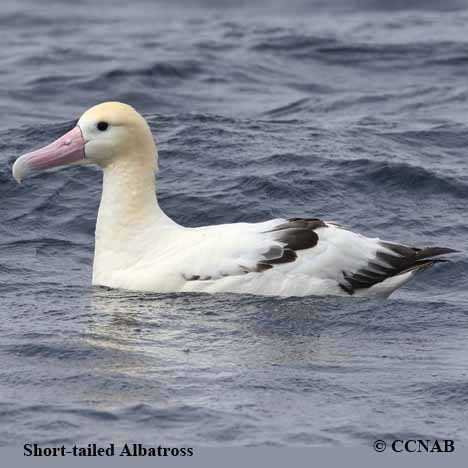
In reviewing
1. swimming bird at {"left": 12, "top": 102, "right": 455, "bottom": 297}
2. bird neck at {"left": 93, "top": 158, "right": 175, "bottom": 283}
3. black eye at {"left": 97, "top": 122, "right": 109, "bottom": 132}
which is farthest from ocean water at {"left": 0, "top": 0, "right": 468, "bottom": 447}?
black eye at {"left": 97, "top": 122, "right": 109, "bottom": 132}

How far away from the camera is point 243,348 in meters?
10.1

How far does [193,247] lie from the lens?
1137 cm

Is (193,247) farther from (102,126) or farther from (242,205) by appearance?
(242,205)

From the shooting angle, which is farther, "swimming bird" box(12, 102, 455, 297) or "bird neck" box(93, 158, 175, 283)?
"bird neck" box(93, 158, 175, 283)

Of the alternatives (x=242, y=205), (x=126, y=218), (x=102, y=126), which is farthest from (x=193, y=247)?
(x=242, y=205)

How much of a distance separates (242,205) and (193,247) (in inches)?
132

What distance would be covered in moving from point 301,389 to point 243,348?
0.96m

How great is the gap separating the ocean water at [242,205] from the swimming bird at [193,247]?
169 mm

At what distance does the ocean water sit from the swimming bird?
17 centimetres

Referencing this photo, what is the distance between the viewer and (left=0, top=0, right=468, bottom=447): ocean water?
29.2 feet

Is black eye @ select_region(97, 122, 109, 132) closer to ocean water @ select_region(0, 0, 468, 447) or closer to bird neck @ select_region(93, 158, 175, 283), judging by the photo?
bird neck @ select_region(93, 158, 175, 283)

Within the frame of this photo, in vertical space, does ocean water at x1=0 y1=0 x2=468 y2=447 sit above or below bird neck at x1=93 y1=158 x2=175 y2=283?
below

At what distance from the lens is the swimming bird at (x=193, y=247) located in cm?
1126

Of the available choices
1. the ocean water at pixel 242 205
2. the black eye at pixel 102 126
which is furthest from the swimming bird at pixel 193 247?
the ocean water at pixel 242 205
